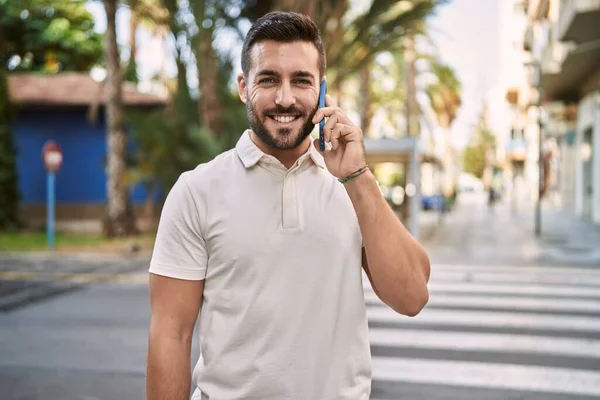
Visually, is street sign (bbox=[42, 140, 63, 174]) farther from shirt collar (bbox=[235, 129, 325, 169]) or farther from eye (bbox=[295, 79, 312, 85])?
eye (bbox=[295, 79, 312, 85])

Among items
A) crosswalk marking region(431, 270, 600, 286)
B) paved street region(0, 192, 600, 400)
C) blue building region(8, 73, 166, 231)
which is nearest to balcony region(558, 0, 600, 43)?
paved street region(0, 192, 600, 400)

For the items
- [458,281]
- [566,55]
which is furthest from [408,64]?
[458,281]

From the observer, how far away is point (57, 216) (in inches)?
939

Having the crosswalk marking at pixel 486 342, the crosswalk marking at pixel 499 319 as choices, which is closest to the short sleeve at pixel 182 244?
the crosswalk marking at pixel 486 342

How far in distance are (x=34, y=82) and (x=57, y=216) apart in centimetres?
532

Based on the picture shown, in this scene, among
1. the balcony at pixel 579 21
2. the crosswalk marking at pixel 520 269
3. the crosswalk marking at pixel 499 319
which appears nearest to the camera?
the crosswalk marking at pixel 499 319

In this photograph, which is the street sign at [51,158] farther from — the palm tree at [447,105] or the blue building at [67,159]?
the palm tree at [447,105]

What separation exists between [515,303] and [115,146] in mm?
11592

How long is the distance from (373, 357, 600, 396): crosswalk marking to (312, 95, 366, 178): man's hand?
4.12 meters

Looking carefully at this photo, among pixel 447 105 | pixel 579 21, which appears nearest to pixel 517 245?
pixel 579 21

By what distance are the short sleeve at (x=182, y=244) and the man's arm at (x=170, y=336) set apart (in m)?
0.03

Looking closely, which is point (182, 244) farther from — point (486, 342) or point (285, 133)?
point (486, 342)

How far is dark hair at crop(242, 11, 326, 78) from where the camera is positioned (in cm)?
186

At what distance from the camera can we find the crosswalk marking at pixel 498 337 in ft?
18.7
